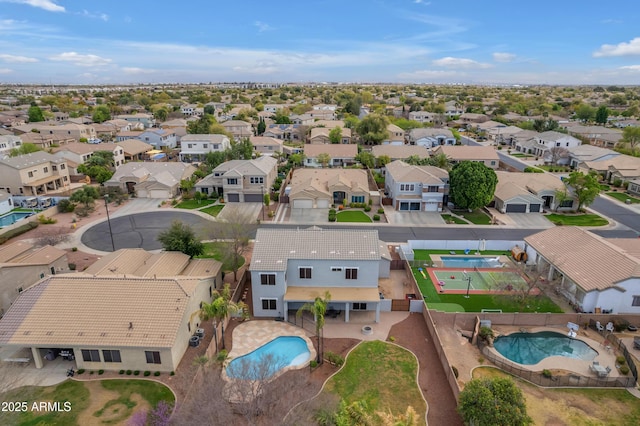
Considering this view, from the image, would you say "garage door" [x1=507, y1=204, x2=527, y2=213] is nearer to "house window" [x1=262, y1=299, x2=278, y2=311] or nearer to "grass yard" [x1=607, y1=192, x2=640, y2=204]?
"grass yard" [x1=607, y1=192, x2=640, y2=204]

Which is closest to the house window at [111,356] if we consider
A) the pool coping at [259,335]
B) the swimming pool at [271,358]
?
the pool coping at [259,335]

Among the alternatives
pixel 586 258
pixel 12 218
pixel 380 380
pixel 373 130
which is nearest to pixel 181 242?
pixel 380 380

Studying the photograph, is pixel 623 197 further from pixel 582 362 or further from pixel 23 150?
pixel 23 150

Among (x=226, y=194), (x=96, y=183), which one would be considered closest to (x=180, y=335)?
(x=226, y=194)

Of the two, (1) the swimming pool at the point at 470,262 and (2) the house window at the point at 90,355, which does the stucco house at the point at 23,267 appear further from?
(1) the swimming pool at the point at 470,262

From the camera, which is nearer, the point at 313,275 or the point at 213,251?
the point at 313,275

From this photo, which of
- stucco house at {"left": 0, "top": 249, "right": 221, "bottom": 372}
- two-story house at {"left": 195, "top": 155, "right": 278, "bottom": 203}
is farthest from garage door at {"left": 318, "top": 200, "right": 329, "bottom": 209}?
stucco house at {"left": 0, "top": 249, "right": 221, "bottom": 372}

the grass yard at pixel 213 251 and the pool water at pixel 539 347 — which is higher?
the grass yard at pixel 213 251

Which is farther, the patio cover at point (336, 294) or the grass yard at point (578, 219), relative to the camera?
the grass yard at point (578, 219)
